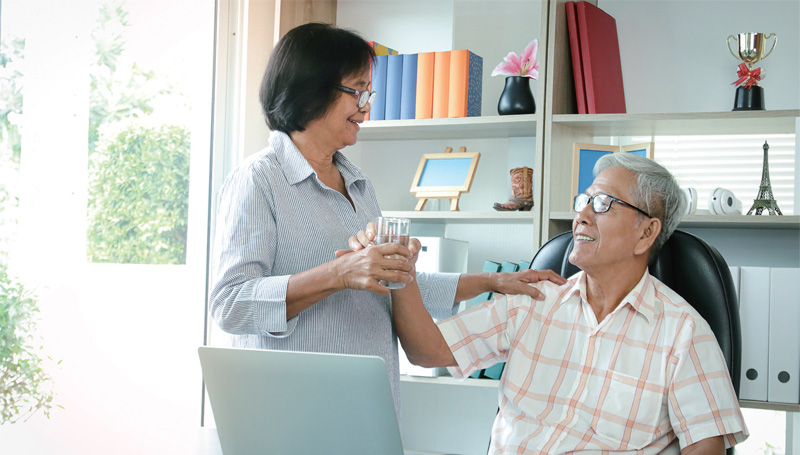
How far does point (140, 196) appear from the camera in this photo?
242cm

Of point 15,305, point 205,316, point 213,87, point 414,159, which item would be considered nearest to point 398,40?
point 414,159

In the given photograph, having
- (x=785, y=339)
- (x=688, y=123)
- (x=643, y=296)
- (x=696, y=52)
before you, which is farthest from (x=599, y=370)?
(x=696, y=52)

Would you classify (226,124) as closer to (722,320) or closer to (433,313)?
(433,313)

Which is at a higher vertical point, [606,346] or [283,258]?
[283,258]

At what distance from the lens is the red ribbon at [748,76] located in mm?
2504

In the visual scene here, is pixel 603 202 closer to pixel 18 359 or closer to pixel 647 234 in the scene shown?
pixel 647 234

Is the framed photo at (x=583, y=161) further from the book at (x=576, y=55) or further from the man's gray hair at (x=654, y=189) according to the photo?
the man's gray hair at (x=654, y=189)

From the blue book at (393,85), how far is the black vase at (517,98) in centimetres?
41

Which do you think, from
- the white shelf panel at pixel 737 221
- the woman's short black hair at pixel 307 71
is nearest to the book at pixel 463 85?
the white shelf panel at pixel 737 221

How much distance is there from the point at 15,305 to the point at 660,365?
61.2 inches

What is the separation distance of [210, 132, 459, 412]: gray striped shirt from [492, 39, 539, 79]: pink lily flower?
4.24 ft

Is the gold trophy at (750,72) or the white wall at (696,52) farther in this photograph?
the white wall at (696,52)

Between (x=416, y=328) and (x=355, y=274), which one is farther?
(x=416, y=328)

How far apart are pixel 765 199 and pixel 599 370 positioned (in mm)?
1229
